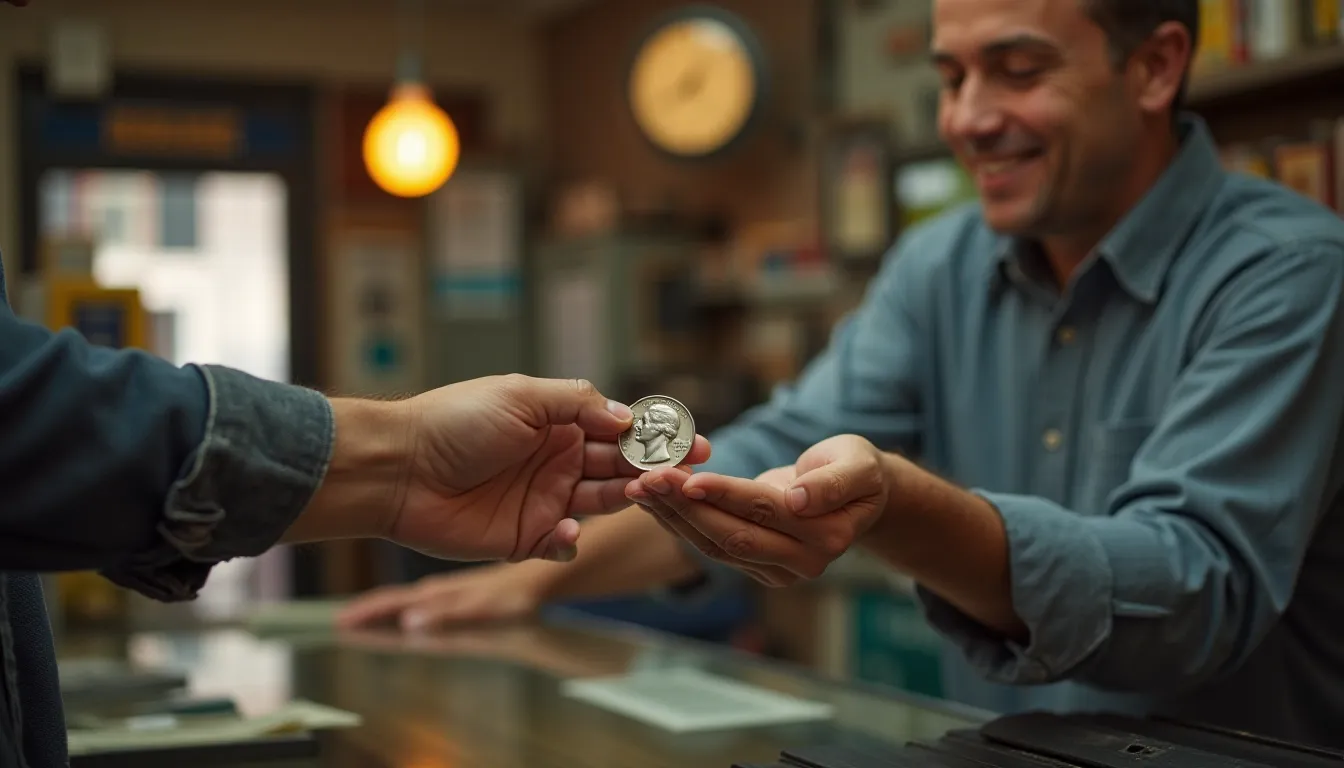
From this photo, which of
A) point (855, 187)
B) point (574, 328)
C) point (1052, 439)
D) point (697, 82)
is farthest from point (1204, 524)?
point (574, 328)

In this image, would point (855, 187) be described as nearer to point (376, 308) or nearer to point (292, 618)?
point (292, 618)

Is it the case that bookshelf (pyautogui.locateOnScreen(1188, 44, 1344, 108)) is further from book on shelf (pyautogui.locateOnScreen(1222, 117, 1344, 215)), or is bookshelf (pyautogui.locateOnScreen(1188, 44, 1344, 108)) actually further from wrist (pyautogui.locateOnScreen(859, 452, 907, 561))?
wrist (pyautogui.locateOnScreen(859, 452, 907, 561))

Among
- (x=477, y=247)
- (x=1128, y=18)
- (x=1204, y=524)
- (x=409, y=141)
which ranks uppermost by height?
(x=409, y=141)

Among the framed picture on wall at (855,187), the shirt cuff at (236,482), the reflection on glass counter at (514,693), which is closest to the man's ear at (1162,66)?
the reflection on glass counter at (514,693)

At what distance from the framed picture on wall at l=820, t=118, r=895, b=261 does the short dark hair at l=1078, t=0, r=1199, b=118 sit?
2987 mm

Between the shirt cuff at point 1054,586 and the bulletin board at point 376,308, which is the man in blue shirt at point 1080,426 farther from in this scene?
the bulletin board at point 376,308

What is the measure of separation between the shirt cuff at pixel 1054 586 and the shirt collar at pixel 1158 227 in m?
0.43

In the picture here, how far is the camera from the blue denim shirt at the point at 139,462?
35.1 inches

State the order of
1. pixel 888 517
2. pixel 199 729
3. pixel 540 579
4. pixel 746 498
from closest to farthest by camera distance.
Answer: pixel 746 498, pixel 888 517, pixel 199 729, pixel 540 579

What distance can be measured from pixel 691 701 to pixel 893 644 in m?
2.69

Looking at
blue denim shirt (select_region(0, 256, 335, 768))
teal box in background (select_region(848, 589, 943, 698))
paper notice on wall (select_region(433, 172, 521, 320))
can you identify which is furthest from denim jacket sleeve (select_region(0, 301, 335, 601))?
paper notice on wall (select_region(433, 172, 521, 320))

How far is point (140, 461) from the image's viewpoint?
0.91 m

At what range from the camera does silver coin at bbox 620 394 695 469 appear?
1259mm

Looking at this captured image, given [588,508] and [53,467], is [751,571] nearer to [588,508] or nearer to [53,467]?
[588,508]
